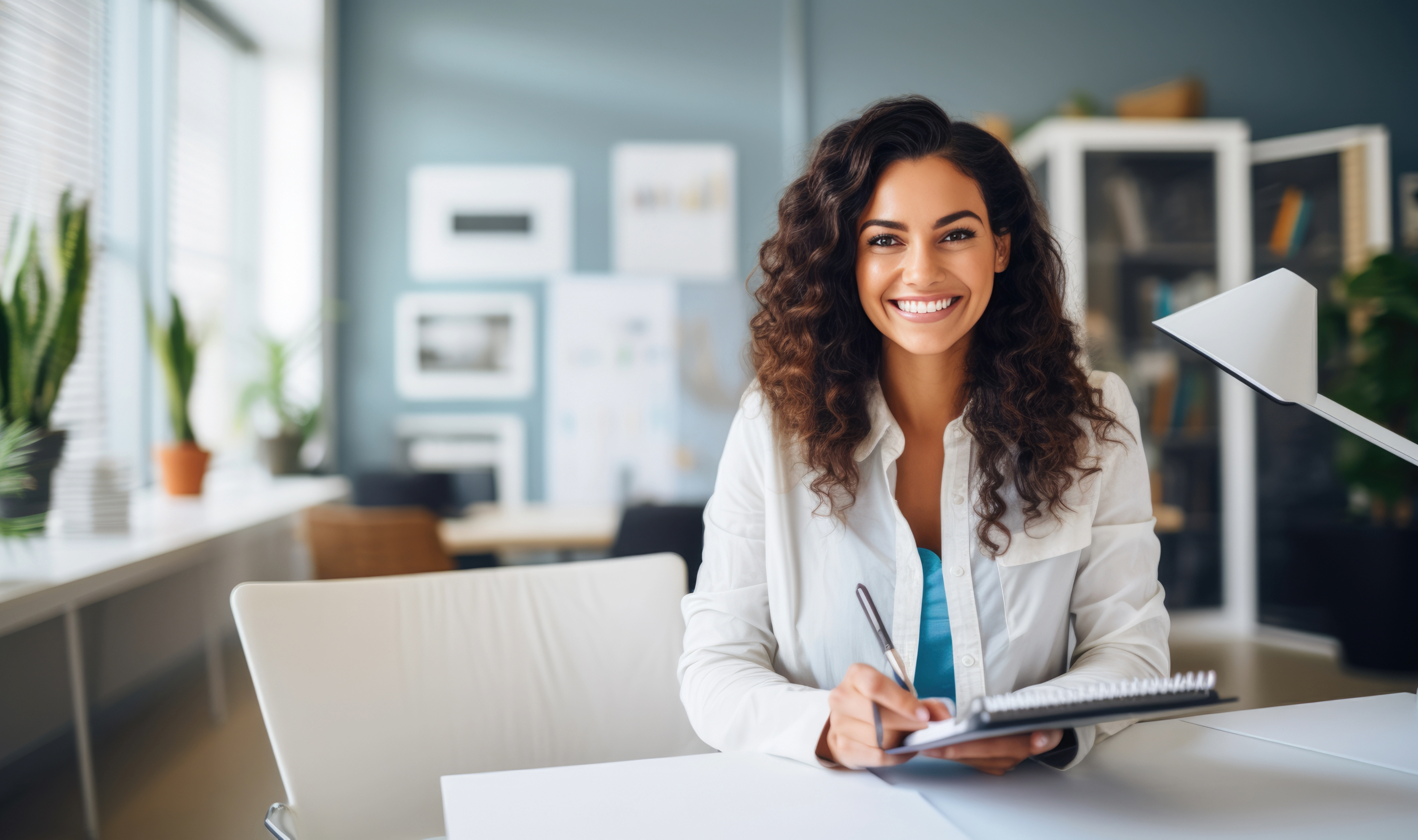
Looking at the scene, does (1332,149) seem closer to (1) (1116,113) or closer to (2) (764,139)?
(1) (1116,113)

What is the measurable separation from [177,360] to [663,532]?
1975 millimetres

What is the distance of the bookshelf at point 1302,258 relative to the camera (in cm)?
427

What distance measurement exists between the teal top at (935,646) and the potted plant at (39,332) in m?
2.12

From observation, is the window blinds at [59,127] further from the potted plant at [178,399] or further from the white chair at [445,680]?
the white chair at [445,680]

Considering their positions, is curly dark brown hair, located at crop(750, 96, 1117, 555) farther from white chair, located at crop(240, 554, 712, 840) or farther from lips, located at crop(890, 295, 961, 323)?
white chair, located at crop(240, 554, 712, 840)

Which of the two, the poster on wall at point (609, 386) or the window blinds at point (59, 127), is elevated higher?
the window blinds at point (59, 127)

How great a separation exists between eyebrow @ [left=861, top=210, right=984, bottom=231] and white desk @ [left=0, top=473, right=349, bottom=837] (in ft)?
5.83

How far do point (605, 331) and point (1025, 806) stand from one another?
13.2 feet

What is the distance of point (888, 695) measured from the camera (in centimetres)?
92

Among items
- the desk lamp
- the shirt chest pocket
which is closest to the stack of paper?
the shirt chest pocket

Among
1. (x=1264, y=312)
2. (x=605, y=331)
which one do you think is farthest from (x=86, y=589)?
(x=605, y=331)

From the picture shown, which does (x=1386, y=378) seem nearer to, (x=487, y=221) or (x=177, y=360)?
(x=487, y=221)

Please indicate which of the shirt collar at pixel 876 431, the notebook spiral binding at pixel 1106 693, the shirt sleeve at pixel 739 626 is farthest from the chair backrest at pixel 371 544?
the notebook spiral binding at pixel 1106 693

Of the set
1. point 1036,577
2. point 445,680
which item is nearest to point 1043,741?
point 1036,577
